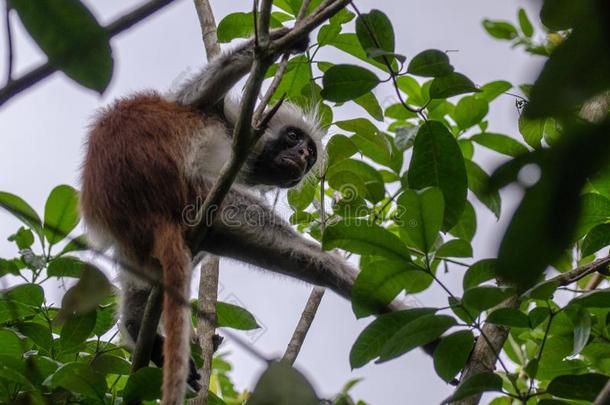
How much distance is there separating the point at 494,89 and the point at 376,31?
1.27 metres

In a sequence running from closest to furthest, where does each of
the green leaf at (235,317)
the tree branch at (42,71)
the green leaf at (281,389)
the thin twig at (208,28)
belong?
the tree branch at (42,71) < the green leaf at (281,389) < the green leaf at (235,317) < the thin twig at (208,28)

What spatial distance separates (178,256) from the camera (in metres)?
3.11

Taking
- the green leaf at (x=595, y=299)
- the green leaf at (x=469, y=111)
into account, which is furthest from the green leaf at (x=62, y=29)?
the green leaf at (x=469, y=111)

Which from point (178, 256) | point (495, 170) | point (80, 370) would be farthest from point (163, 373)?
point (495, 170)

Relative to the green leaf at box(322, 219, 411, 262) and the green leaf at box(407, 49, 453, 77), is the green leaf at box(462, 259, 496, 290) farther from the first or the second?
the green leaf at box(407, 49, 453, 77)

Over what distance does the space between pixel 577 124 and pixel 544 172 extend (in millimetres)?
42

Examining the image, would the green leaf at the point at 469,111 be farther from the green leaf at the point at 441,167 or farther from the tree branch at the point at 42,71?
the tree branch at the point at 42,71

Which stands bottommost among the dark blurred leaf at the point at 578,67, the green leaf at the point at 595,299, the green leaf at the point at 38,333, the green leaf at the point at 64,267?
the green leaf at the point at 38,333

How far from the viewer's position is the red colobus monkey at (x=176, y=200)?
10.9 ft

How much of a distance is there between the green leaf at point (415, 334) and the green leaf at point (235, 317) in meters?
1.36

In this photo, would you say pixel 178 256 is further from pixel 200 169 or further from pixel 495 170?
pixel 495 170

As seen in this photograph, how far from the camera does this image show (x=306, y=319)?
152 inches

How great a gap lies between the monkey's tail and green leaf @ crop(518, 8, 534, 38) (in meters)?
3.33

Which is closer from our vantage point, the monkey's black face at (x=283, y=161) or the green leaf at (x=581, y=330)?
the green leaf at (x=581, y=330)
